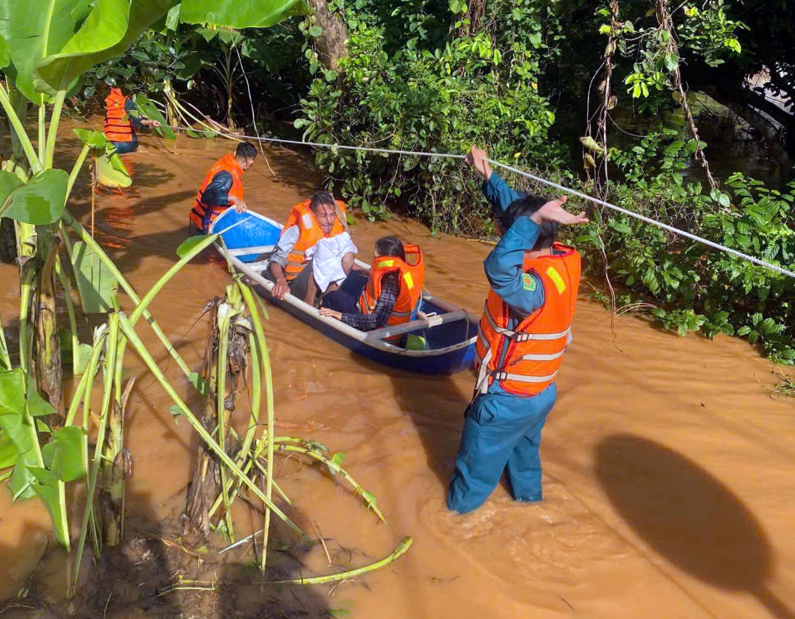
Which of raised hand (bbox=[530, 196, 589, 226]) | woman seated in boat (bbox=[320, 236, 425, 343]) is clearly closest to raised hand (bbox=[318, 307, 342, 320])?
woman seated in boat (bbox=[320, 236, 425, 343])

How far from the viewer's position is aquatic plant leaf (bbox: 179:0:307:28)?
8.34 ft

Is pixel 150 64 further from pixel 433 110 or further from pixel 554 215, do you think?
pixel 554 215

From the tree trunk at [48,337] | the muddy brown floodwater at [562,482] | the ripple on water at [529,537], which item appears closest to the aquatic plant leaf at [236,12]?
the tree trunk at [48,337]

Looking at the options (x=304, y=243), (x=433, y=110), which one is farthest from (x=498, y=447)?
(x=433, y=110)

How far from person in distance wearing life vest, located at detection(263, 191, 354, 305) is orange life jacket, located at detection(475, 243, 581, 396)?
2.89 m

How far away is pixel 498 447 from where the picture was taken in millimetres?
3412

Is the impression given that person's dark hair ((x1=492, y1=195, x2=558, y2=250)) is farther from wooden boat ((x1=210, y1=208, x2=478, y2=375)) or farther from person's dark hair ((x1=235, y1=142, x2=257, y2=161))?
person's dark hair ((x1=235, y1=142, x2=257, y2=161))

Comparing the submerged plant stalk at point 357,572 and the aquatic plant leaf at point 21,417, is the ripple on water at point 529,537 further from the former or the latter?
the aquatic plant leaf at point 21,417

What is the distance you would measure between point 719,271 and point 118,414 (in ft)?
17.0

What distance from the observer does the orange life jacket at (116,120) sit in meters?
9.91

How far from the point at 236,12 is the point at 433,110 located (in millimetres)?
5249

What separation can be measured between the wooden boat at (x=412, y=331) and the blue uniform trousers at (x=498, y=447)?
131 cm

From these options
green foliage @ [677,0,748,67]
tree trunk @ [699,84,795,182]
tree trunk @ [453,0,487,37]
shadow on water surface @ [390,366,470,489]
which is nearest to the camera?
shadow on water surface @ [390,366,470,489]

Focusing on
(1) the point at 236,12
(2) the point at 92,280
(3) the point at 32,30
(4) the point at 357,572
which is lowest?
(4) the point at 357,572
